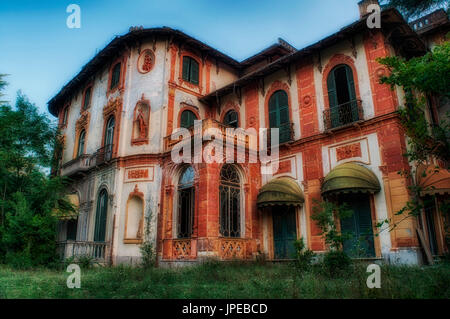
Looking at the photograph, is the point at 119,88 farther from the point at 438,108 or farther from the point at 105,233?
the point at 438,108

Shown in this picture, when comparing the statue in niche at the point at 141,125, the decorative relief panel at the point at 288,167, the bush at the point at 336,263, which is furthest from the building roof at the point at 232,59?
the bush at the point at 336,263

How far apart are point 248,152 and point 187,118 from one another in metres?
4.49

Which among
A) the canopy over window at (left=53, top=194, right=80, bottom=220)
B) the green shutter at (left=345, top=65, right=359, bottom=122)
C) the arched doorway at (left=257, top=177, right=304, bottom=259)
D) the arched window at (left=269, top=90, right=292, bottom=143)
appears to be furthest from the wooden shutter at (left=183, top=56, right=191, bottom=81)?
the canopy over window at (left=53, top=194, right=80, bottom=220)

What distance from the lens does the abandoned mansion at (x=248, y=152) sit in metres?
11.9

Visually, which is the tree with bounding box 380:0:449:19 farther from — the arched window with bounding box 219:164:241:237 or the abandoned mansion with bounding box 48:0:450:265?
the arched window with bounding box 219:164:241:237

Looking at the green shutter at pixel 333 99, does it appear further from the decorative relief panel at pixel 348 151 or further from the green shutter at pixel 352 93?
the decorative relief panel at pixel 348 151

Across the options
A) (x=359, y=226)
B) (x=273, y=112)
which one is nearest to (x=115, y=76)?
(x=273, y=112)

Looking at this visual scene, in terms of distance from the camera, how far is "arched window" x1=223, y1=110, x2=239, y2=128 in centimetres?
Answer: 1740

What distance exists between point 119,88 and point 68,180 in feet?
22.7

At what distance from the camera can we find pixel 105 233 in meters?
16.1

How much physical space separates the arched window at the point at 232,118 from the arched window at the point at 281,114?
2176mm

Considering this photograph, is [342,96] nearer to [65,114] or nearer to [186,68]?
[186,68]
